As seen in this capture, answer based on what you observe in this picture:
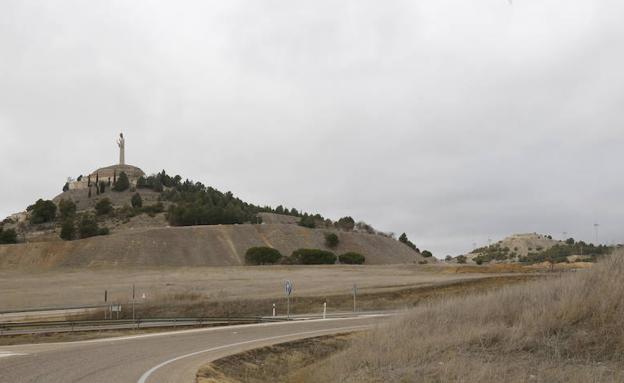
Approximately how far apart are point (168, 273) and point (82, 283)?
11671 mm

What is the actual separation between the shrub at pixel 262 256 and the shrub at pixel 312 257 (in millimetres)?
3854

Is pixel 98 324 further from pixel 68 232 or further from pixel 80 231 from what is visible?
pixel 80 231

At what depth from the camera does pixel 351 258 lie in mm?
112812

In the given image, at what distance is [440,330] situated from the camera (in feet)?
64.9

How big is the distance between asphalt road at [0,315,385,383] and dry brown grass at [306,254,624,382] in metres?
4.19

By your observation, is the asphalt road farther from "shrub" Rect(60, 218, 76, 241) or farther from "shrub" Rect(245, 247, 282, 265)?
"shrub" Rect(60, 218, 76, 241)

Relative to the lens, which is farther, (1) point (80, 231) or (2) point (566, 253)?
(2) point (566, 253)

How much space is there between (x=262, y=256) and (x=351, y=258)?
18.0 m

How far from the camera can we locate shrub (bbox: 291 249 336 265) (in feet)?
349

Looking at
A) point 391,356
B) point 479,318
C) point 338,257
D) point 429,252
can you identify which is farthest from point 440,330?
point 429,252

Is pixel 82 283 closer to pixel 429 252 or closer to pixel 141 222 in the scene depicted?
pixel 141 222

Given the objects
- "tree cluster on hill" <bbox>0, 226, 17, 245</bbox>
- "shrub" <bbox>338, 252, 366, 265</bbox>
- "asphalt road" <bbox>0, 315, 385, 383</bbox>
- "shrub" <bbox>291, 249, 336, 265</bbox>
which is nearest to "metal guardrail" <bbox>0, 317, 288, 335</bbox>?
"asphalt road" <bbox>0, 315, 385, 383</bbox>

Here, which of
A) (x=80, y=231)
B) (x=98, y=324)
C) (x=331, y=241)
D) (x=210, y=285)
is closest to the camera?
(x=98, y=324)

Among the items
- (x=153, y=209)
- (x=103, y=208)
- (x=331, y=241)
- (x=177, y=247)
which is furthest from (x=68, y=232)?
(x=331, y=241)
